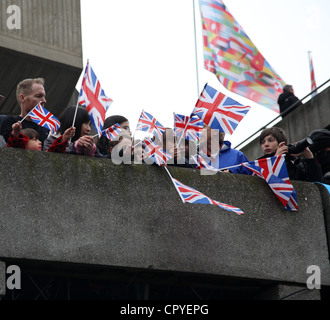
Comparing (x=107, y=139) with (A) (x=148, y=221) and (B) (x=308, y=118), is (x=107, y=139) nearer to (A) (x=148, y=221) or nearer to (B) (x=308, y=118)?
(A) (x=148, y=221)

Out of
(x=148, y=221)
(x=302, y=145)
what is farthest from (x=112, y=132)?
(x=302, y=145)

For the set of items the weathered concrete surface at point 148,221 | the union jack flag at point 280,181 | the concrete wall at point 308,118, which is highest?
the concrete wall at point 308,118

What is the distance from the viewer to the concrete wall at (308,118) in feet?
58.3

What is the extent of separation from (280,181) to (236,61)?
34.8 ft

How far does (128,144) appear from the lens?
8602 mm

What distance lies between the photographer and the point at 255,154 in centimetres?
1936

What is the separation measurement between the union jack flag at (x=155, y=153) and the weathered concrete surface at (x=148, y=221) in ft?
0.34

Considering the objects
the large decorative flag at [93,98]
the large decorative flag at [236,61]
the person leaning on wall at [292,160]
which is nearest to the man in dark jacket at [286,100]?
the large decorative flag at [236,61]

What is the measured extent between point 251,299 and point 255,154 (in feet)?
34.7

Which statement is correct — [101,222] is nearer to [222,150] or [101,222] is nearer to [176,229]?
[176,229]

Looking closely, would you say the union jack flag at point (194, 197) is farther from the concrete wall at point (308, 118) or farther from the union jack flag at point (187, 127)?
the concrete wall at point (308, 118)

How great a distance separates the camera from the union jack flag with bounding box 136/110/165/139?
905 cm

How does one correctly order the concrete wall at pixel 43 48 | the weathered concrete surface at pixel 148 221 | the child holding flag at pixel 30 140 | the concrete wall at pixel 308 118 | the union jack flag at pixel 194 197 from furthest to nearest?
the concrete wall at pixel 308 118 < the concrete wall at pixel 43 48 < the union jack flag at pixel 194 197 < the child holding flag at pixel 30 140 < the weathered concrete surface at pixel 148 221
